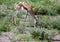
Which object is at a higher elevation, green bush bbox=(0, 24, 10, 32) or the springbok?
the springbok

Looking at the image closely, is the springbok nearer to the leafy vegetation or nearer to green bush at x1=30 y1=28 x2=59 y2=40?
the leafy vegetation

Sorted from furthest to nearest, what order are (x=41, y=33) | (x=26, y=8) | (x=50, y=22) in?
(x=26, y=8) → (x=50, y=22) → (x=41, y=33)

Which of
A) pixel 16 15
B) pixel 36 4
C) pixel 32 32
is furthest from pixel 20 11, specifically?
pixel 32 32

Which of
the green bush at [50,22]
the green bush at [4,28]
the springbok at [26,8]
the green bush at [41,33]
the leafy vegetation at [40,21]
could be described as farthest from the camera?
the springbok at [26,8]

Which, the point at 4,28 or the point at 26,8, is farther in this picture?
the point at 26,8

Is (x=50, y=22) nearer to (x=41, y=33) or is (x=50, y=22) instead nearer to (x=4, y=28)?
(x=41, y=33)

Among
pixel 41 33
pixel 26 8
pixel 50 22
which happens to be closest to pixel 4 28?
pixel 26 8

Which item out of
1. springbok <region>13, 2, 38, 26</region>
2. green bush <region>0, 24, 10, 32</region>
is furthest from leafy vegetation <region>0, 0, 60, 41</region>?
springbok <region>13, 2, 38, 26</region>

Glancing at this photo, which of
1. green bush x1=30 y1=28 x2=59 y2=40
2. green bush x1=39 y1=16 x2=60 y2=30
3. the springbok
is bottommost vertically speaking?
green bush x1=30 y1=28 x2=59 y2=40

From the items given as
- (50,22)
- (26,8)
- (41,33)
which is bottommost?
(41,33)

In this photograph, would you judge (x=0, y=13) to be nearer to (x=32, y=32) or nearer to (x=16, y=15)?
(x=16, y=15)

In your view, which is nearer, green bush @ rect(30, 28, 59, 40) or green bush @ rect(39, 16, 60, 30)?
green bush @ rect(30, 28, 59, 40)

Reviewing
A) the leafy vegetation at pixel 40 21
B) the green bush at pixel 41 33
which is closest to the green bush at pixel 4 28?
the leafy vegetation at pixel 40 21

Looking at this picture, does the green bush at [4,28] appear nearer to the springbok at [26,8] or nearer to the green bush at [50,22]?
the springbok at [26,8]
